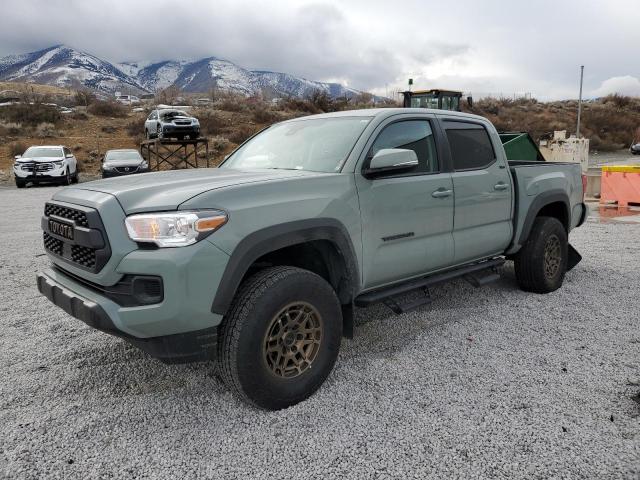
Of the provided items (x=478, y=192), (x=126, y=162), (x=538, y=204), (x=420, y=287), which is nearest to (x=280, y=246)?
(x=420, y=287)

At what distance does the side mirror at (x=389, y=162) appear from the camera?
340 cm

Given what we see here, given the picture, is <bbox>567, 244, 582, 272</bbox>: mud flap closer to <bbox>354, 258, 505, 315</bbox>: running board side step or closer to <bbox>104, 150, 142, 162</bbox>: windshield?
<bbox>354, 258, 505, 315</bbox>: running board side step

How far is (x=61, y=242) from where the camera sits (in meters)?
3.22

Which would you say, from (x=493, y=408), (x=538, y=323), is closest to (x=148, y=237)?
(x=493, y=408)

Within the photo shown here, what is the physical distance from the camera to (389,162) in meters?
3.40

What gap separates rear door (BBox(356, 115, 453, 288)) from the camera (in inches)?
138

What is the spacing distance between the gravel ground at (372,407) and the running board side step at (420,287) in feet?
1.21

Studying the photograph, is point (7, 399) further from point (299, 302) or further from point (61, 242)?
point (299, 302)

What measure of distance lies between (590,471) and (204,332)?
206 cm

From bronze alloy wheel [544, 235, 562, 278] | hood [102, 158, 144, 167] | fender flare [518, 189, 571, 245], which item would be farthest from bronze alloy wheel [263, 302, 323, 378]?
hood [102, 158, 144, 167]

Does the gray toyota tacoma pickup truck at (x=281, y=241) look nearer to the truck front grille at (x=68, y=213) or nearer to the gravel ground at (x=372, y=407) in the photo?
the truck front grille at (x=68, y=213)

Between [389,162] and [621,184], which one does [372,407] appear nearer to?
[389,162]

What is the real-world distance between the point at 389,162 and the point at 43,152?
67.5 ft

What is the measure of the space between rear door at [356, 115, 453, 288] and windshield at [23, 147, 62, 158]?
64.4 feet
